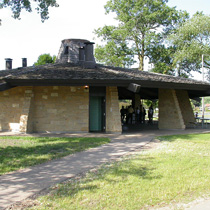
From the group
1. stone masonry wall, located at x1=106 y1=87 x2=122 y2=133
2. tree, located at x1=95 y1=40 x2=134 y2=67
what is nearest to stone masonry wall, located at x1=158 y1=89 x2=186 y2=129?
stone masonry wall, located at x1=106 y1=87 x2=122 y2=133

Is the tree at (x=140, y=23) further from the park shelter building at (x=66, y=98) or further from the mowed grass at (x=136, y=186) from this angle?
the mowed grass at (x=136, y=186)

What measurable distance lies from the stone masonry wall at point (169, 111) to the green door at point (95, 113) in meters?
4.43

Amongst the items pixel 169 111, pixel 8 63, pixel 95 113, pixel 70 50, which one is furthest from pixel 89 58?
pixel 8 63

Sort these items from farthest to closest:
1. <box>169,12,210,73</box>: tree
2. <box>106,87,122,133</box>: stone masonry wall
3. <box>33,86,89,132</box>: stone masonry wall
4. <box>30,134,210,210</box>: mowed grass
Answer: <box>169,12,210,73</box>: tree < <box>33,86,89,132</box>: stone masonry wall < <box>106,87,122,133</box>: stone masonry wall < <box>30,134,210,210</box>: mowed grass

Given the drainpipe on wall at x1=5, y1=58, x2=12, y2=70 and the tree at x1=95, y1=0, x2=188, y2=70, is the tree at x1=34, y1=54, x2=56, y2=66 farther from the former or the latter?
the drainpipe on wall at x1=5, y1=58, x2=12, y2=70

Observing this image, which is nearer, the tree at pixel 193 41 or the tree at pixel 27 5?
the tree at pixel 27 5

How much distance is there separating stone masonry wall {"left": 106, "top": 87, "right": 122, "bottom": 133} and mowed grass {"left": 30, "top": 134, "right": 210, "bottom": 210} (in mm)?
6397

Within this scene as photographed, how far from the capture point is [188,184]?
554cm

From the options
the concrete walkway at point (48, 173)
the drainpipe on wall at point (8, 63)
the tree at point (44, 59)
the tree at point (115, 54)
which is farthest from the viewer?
the tree at point (44, 59)

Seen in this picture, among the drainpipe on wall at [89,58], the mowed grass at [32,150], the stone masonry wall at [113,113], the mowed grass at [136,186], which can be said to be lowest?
the mowed grass at [136,186]

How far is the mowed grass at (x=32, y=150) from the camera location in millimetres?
7562

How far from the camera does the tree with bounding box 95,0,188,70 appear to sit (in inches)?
1407

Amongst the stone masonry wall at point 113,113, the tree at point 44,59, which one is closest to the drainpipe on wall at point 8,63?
the stone masonry wall at point 113,113

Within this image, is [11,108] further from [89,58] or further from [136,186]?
[136,186]
